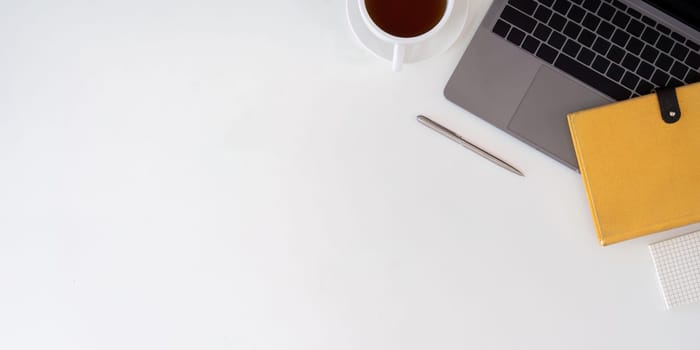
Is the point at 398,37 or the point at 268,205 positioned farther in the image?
the point at 268,205

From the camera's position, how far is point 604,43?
0.83m

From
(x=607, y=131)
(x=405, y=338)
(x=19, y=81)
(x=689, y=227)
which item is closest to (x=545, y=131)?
(x=607, y=131)

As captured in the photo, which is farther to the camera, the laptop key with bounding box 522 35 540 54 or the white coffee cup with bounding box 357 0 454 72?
the laptop key with bounding box 522 35 540 54

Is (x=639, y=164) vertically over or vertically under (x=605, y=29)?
under

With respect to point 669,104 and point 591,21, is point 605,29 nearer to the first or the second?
point 591,21

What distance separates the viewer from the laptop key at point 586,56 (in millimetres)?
836

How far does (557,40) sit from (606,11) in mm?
72

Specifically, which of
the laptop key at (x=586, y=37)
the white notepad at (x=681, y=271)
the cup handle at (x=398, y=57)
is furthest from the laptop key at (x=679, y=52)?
the cup handle at (x=398, y=57)

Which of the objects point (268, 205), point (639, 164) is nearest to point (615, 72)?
point (639, 164)

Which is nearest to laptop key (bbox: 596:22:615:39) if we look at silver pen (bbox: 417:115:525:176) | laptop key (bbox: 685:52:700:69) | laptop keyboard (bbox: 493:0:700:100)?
laptop keyboard (bbox: 493:0:700:100)

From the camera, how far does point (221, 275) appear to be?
2.93 feet

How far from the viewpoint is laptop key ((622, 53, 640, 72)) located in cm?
83

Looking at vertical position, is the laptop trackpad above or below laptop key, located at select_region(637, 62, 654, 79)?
below

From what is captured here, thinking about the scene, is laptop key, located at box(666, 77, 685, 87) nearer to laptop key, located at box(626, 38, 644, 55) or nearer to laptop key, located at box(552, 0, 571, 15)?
A: laptop key, located at box(626, 38, 644, 55)
